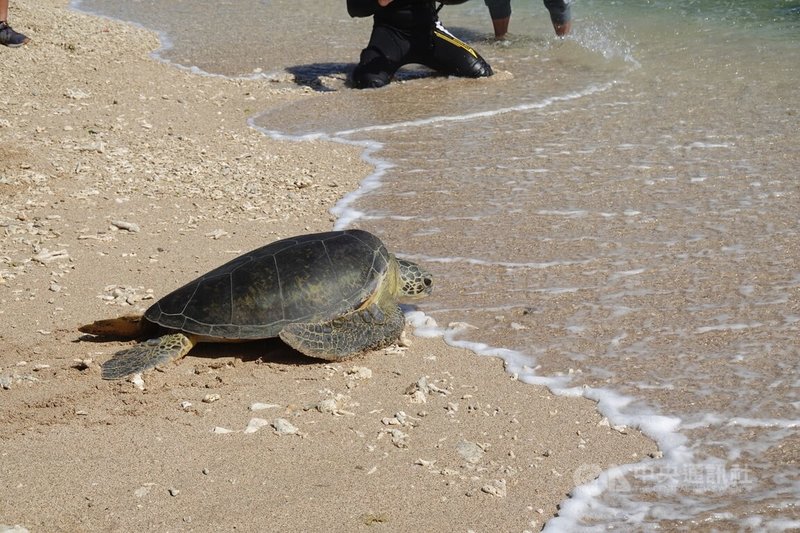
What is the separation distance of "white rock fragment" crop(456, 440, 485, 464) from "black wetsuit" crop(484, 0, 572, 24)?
996 cm

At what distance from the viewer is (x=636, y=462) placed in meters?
3.74

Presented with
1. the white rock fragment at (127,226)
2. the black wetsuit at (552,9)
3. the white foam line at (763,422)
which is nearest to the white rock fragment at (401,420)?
the white foam line at (763,422)

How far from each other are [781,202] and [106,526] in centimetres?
503

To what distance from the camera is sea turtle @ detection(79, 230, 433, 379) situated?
4.52 m

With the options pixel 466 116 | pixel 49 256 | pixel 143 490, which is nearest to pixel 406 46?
pixel 466 116

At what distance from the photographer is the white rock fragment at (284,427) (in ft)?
12.8

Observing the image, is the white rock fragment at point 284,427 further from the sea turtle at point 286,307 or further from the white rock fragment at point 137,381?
the white rock fragment at point 137,381

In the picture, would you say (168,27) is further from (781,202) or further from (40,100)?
(781,202)

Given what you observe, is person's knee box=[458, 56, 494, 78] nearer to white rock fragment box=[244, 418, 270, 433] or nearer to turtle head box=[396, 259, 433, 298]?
turtle head box=[396, 259, 433, 298]

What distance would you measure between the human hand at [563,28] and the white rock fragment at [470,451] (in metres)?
10.2

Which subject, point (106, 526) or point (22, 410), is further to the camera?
point (22, 410)

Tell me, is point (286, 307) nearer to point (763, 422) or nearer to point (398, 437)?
point (398, 437)

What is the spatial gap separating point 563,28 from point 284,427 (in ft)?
33.8

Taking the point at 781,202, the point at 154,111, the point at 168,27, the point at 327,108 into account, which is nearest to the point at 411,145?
the point at 327,108
